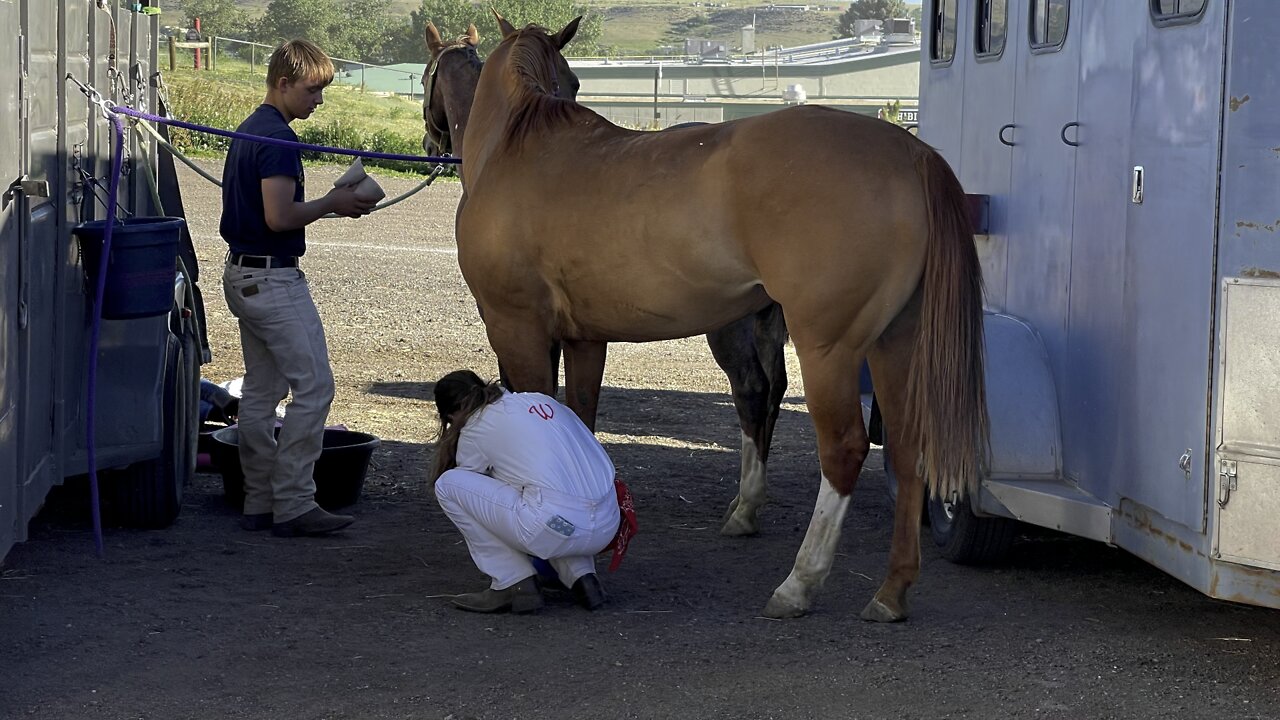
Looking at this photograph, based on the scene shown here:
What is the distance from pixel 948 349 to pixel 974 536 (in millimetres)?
1111

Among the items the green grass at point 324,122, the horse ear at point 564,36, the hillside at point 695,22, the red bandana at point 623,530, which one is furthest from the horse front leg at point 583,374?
the hillside at point 695,22

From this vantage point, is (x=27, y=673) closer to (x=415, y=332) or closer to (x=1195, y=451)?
(x=1195, y=451)

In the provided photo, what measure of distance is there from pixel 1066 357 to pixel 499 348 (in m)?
2.00

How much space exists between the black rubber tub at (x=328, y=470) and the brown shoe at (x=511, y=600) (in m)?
1.44

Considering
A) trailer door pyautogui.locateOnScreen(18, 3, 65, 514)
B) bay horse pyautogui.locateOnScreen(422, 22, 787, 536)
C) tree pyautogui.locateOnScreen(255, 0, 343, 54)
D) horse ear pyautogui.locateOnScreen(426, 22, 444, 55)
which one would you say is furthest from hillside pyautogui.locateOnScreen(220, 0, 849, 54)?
A: trailer door pyautogui.locateOnScreen(18, 3, 65, 514)

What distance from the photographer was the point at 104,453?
16.3 feet

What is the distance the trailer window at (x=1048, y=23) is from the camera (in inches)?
187

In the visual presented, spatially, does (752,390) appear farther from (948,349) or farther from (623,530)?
(948,349)

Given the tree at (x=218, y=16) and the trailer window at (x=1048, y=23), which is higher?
the tree at (x=218, y=16)

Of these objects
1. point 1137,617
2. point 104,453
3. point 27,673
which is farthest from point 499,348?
point 1137,617

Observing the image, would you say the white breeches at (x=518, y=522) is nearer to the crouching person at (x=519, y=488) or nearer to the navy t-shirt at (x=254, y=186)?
the crouching person at (x=519, y=488)

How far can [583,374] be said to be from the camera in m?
5.17

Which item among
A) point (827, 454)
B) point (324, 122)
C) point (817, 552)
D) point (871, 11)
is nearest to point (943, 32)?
point (827, 454)

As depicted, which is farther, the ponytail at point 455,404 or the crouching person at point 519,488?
the ponytail at point 455,404
